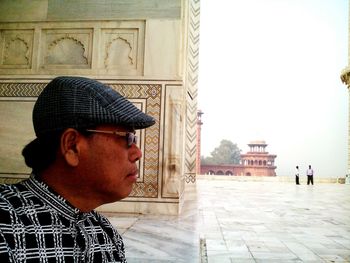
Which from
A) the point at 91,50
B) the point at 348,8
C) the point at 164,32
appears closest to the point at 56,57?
the point at 91,50

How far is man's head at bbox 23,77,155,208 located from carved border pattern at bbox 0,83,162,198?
332 centimetres

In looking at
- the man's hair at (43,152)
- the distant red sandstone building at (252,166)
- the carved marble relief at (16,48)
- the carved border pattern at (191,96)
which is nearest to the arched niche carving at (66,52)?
the carved marble relief at (16,48)

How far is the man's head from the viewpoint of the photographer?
2.47ft

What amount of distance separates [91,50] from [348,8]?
21.6 m

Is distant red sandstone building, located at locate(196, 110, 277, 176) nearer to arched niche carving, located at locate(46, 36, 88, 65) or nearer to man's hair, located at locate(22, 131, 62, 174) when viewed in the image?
arched niche carving, located at locate(46, 36, 88, 65)

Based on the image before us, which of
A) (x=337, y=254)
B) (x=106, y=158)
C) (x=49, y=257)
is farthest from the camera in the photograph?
(x=337, y=254)

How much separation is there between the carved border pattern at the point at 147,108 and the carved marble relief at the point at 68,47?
0.41 metres

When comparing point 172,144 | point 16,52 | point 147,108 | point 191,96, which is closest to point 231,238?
point 172,144

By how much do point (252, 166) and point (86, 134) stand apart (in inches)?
1662

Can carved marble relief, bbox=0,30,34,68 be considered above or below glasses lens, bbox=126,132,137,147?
above

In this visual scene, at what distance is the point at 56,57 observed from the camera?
4.36m

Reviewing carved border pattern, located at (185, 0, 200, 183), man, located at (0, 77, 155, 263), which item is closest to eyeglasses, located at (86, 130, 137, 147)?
man, located at (0, 77, 155, 263)

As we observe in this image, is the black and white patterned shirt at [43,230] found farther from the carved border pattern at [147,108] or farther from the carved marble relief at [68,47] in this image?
the carved marble relief at [68,47]

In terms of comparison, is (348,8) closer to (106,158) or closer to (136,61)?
(136,61)
